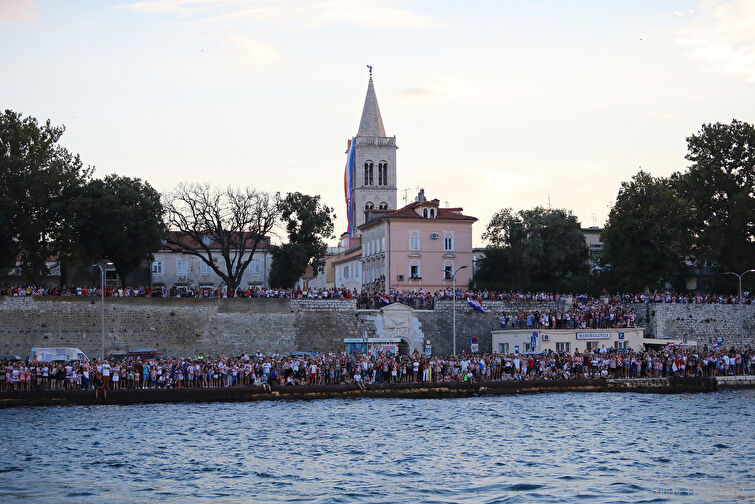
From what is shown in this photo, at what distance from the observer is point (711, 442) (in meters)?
28.4

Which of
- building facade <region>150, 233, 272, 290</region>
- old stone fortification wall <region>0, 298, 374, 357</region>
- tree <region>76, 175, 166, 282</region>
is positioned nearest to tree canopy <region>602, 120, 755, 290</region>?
old stone fortification wall <region>0, 298, 374, 357</region>

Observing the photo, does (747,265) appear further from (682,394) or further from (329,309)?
(329,309)

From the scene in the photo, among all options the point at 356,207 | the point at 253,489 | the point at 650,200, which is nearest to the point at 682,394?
the point at 650,200

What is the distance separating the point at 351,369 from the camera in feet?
136

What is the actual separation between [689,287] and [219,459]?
53799mm

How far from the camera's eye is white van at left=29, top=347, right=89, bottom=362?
143 ft

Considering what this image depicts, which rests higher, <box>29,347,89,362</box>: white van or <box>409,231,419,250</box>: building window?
<box>409,231,419,250</box>: building window

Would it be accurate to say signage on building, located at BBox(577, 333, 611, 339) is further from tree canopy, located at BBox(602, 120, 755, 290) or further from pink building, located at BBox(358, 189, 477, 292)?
pink building, located at BBox(358, 189, 477, 292)

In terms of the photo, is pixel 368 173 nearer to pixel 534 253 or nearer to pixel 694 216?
pixel 534 253

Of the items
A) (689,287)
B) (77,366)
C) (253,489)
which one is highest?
(689,287)

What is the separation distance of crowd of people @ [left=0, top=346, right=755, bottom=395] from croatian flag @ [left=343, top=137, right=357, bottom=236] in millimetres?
46819

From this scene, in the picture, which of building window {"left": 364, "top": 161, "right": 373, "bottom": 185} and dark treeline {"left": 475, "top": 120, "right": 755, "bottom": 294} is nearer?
dark treeline {"left": 475, "top": 120, "right": 755, "bottom": 294}

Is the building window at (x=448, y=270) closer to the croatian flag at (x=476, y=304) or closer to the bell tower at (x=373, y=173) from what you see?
the croatian flag at (x=476, y=304)

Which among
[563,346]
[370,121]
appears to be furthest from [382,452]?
[370,121]
